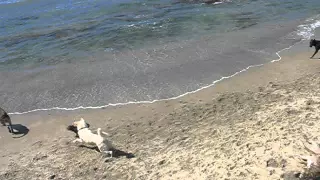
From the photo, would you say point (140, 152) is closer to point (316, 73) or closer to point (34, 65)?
point (316, 73)

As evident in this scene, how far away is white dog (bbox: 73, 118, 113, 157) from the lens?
8.59 m

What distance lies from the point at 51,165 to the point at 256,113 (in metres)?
5.12

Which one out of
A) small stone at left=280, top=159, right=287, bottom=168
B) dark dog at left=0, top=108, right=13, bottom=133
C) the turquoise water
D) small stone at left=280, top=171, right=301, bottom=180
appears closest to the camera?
small stone at left=280, top=171, right=301, bottom=180

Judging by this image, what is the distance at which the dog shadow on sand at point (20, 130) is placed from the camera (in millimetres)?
10211

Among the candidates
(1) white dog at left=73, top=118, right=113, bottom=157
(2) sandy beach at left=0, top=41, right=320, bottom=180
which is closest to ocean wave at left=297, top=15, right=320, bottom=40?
(2) sandy beach at left=0, top=41, right=320, bottom=180

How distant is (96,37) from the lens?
59.3 feet

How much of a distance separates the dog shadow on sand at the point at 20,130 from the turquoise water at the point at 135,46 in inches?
44.8

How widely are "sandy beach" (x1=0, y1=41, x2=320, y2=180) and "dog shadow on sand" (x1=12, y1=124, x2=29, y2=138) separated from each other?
13cm

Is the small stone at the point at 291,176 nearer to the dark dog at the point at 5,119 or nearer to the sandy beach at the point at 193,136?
the sandy beach at the point at 193,136

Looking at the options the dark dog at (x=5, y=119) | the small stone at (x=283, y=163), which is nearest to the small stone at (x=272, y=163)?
the small stone at (x=283, y=163)

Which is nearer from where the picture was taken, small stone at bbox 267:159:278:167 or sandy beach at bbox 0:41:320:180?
small stone at bbox 267:159:278:167

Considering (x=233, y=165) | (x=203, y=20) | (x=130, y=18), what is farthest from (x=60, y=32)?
(x=233, y=165)

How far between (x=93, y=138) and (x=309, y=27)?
1205 cm

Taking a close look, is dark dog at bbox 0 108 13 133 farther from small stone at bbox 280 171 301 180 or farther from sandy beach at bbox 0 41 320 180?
small stone at bbox 280 171 301 180
